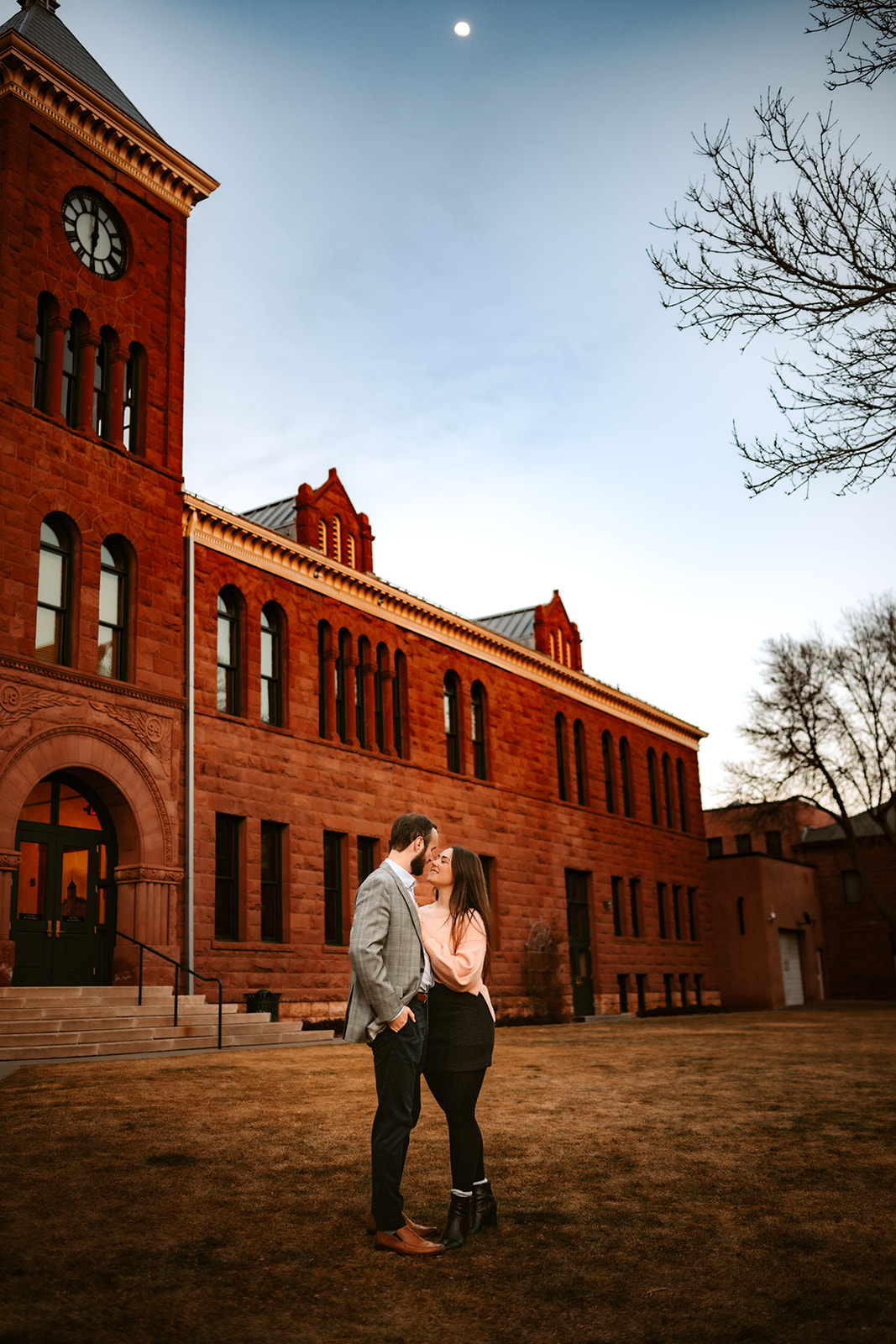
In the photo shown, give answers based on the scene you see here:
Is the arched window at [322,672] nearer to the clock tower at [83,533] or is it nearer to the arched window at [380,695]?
the arched window at [380,695]

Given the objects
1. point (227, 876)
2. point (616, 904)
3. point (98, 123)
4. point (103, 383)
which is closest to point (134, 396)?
point (103, 383)

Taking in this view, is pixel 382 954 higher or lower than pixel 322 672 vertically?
lower

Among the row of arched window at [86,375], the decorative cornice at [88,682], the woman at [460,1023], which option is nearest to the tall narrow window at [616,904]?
the decorative cornice at [88,682]

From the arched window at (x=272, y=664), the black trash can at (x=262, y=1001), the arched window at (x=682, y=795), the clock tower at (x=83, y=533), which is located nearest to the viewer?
the clock tower at (x=83, y=533)

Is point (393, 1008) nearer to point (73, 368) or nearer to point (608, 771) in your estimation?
point (73, 368)

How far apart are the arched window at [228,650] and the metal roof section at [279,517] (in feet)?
11.6

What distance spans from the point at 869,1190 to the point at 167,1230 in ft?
13.0

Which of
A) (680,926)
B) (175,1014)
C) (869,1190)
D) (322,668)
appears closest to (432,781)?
(322,668)

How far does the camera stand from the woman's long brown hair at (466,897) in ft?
19.1

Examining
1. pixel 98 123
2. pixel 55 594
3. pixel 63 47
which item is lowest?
pixel 55 594

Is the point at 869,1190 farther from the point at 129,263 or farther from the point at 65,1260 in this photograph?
the point at 129,263

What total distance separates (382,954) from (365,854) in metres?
20.7

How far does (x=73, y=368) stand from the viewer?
2103 cm

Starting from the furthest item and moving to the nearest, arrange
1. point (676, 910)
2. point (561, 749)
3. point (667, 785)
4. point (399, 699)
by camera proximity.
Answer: point (667, 785)
point (676, 910)
point (561, 749)
point (399, 699)
